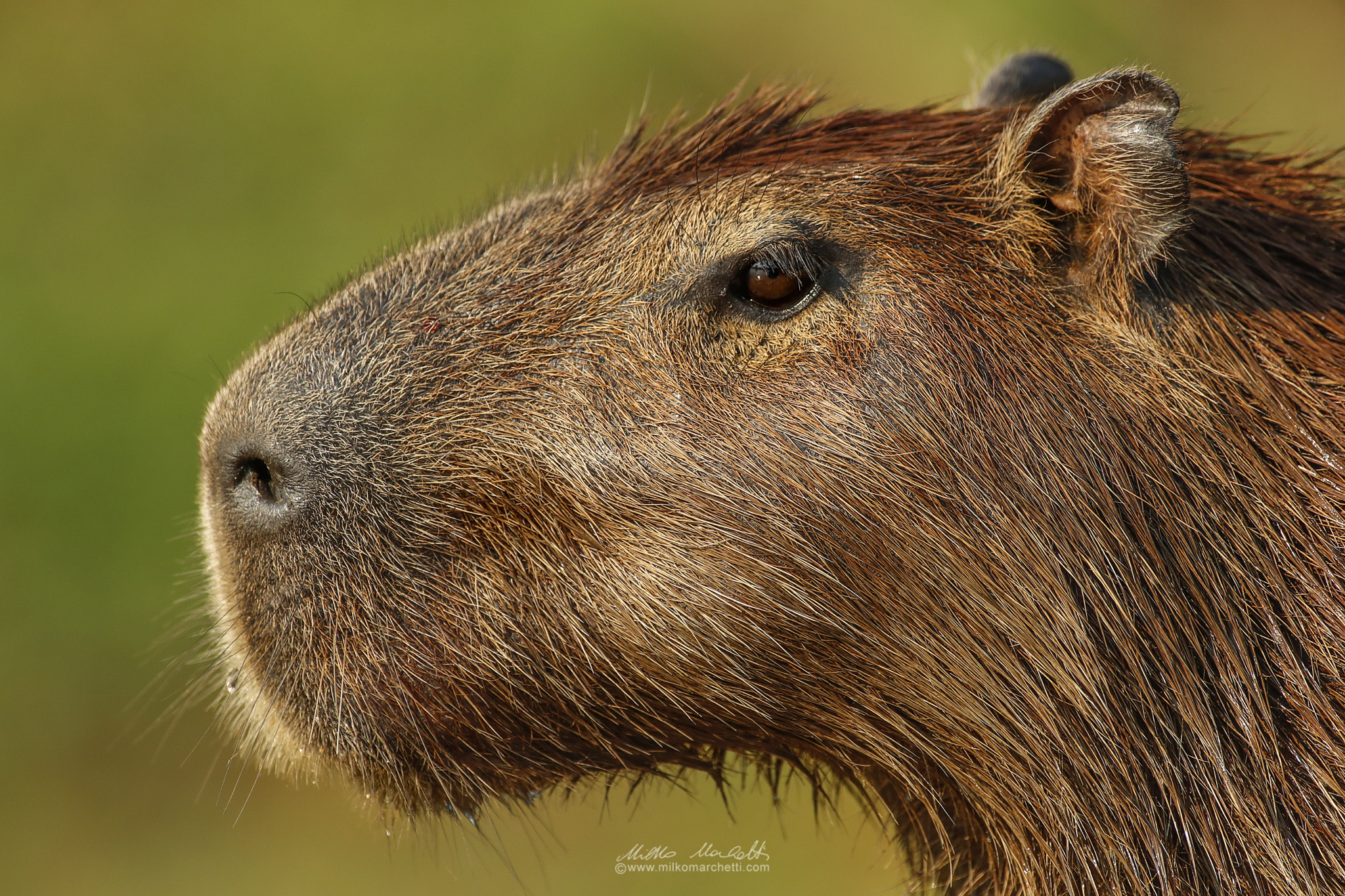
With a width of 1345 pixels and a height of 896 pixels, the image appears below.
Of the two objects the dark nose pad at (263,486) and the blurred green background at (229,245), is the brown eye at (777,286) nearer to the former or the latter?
the dark nose pad at (263,486)

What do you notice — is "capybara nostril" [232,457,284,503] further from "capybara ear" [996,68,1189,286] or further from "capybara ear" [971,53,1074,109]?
"capybara ear" [971,53,1074,109]

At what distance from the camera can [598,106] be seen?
8.45 metres

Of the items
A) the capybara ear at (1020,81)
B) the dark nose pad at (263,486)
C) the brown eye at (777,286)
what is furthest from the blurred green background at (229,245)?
the brown eye at (777,286)

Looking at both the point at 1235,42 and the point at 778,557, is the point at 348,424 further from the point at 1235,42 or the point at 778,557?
the point at 1235,42

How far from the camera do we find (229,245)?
778 centimetres

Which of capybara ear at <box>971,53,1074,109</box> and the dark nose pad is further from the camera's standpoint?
capybara ear at <box>971,53,1074,109</box>

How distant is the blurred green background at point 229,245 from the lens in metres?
6.76

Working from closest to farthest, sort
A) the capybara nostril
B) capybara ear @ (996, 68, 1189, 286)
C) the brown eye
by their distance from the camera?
1. capybara ear @ (996, 68, 1189, 286)
2. the brown eye
3. the capybara nostril

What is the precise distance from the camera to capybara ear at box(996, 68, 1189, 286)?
2346mm

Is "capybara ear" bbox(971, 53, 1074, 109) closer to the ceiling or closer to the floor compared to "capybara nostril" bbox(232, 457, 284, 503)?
closer to the ceiling

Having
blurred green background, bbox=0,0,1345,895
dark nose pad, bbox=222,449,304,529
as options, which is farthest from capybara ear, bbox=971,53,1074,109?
blurred green background, bbox=0,0,1345,895

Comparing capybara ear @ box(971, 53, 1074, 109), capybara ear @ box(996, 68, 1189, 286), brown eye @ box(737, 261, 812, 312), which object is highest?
capybara ear @ box(971, 53, 1074, 109)

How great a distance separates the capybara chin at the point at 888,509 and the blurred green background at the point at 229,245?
12.4ft

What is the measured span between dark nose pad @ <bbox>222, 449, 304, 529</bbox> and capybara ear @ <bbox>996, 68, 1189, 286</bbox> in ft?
5.45
